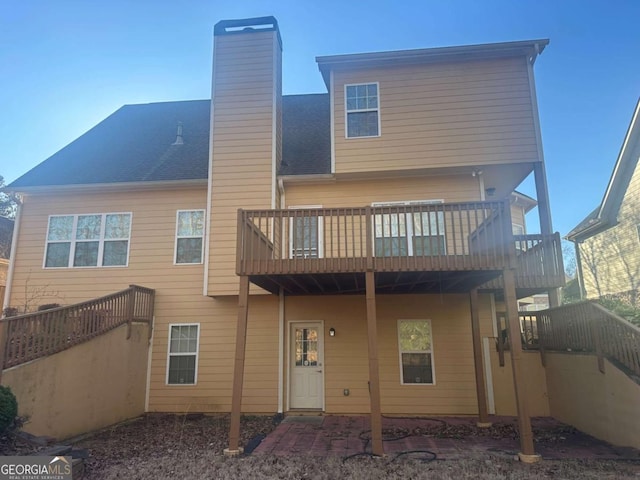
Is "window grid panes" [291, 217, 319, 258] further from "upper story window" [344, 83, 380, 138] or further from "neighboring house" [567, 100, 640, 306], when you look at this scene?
"neighboring house" [567, 100, 640, 306]

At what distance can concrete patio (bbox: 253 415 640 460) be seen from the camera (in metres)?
5.70

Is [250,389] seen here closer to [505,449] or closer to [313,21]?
[505,449]

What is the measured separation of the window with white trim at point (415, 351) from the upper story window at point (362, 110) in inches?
185

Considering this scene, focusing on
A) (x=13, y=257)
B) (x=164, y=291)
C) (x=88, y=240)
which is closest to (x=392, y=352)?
(x=164, y=291)

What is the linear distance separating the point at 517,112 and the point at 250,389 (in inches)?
353

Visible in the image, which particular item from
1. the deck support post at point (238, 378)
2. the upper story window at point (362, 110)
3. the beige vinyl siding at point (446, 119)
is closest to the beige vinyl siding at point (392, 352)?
the deck support post at point (238, 378)

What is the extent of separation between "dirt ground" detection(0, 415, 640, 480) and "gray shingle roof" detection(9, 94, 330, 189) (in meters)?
6.36

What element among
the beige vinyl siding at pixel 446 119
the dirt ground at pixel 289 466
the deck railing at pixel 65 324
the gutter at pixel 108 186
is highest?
the beige vinyl siding at pixel 446 119

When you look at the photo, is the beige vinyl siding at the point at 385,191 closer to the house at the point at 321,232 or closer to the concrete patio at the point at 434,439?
the house at the point at 321,232

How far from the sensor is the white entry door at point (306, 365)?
355 inches

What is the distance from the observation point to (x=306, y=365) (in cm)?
921

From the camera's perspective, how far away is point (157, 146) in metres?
11.8

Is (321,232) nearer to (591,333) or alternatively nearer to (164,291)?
(164,291)

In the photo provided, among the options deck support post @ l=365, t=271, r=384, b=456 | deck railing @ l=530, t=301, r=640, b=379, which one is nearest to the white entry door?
deck support post @ l=365, t=271, r=384, b=456
